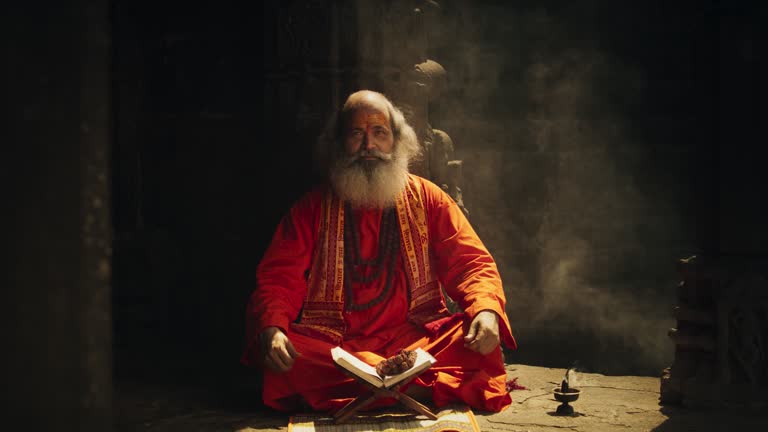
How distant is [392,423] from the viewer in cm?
386

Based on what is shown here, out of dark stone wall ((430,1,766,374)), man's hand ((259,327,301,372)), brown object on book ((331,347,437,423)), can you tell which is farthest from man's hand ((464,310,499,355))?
dark stone wall ((430,1,766,374))

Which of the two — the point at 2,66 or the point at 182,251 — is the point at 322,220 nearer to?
the point at 182,251

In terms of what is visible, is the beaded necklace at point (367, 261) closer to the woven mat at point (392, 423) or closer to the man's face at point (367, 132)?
the man's face at point (367, 132)

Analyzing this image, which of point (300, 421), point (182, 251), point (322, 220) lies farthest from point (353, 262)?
point (182, 251)

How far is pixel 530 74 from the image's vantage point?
663 cm

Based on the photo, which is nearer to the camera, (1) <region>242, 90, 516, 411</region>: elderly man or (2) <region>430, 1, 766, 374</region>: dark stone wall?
(1) <region>242, 90, 516, 411</region>: elderly man

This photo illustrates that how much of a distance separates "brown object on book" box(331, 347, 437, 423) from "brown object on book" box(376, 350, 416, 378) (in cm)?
1

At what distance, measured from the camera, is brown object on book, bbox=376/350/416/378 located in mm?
3830

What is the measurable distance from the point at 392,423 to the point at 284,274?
1.00 meters

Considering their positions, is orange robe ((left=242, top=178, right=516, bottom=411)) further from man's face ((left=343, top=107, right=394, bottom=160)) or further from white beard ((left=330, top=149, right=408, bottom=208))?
man's face ((left=343, top=107, right=394, bottom=160))

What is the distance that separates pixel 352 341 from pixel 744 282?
1.94m

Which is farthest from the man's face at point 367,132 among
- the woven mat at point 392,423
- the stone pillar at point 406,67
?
the woven mat at point 392,423

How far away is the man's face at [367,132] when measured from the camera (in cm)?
452

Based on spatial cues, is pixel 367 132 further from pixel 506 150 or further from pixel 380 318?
pixel 506 150
